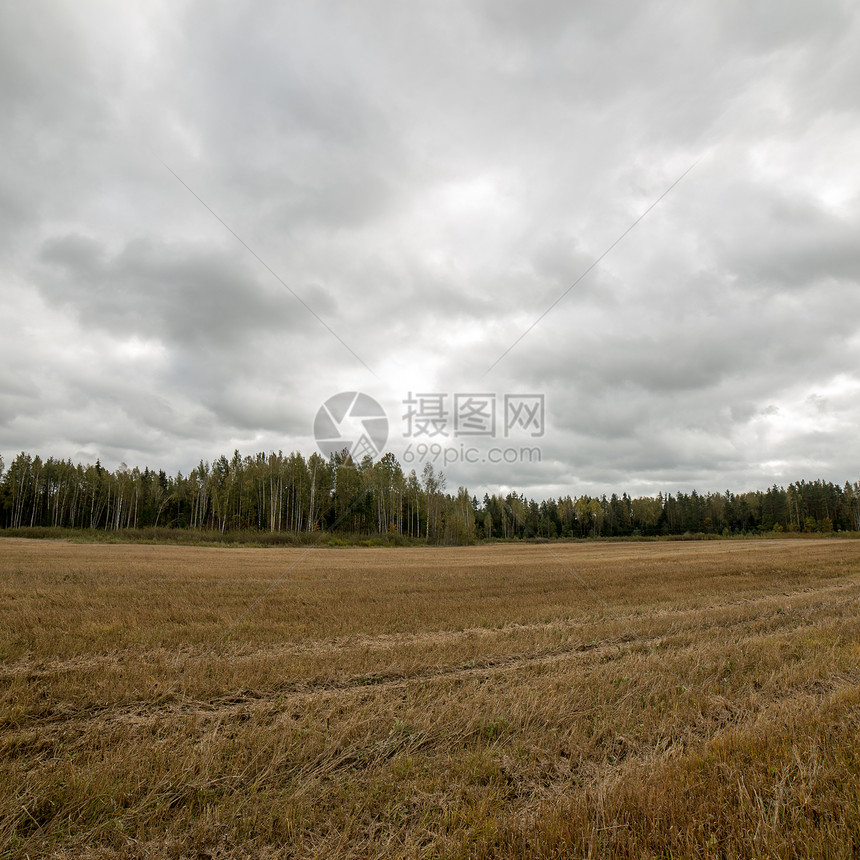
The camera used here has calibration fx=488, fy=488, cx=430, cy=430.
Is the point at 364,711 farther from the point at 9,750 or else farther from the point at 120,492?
the point at 120,492

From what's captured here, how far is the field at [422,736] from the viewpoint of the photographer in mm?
4184

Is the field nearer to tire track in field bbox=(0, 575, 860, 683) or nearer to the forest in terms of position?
tire track in field bbox=(0, 575, 860, 683)

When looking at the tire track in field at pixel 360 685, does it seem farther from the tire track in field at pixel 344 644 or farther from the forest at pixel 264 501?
the forest at pixel 264 501

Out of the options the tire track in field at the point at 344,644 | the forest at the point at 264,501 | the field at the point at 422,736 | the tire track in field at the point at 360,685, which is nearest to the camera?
the field at the point at 422,736

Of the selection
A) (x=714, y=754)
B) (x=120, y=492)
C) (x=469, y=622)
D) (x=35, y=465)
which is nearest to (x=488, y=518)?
(x=120, y=492)

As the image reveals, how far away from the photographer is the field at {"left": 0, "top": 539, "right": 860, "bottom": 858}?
4.18 meters

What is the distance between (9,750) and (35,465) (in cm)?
12168

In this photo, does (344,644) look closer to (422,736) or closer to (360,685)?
(360,685)

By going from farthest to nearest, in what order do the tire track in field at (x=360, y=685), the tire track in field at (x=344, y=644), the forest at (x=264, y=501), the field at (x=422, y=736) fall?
the forest at (x=264, y=501) < the tire track in field at (x=344, y=644) < the tire track in field at (x=360, y=685) < the field at (x=422, y=736)

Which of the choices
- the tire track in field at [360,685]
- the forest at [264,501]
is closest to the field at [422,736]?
the tire track in field at [360,685]

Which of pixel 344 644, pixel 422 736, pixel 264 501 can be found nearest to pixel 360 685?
pixel 422 736

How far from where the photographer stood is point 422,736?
5.98m

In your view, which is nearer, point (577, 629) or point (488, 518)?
point (577, 629)

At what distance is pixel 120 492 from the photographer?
94.6m
